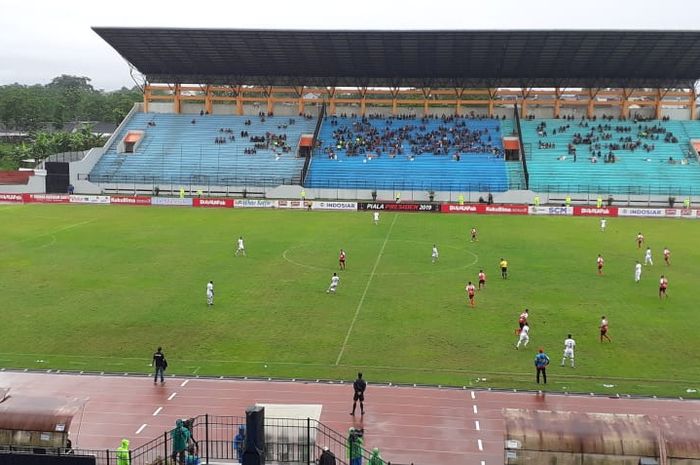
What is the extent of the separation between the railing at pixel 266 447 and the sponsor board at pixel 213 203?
55792 millimetres

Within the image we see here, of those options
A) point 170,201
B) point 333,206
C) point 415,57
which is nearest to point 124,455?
point 333,206

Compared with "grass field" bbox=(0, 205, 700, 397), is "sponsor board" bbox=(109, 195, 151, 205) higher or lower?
higher

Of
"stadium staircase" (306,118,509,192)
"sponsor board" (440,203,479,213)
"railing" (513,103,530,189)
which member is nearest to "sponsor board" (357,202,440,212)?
"sponsor board" (440,203,479,213)

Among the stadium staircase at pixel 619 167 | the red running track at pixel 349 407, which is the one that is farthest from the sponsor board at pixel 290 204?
the red running track at pixel 349 407

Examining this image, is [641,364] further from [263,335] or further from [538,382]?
[263,335]

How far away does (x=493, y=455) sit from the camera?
1700 cm

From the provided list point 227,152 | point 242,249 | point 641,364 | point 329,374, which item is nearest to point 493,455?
point 329,374

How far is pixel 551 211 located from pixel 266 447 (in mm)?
58761

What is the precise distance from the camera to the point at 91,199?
74.9 meters

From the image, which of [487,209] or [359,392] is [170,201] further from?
[359,392]

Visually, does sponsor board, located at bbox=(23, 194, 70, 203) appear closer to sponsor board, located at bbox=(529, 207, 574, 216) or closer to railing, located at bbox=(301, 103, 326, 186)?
railing, located at bbox=(301, 103, 326, 186)

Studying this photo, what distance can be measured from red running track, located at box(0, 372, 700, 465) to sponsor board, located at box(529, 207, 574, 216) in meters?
50.1

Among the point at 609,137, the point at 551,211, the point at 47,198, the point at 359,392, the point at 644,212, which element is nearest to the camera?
the point at 359,392

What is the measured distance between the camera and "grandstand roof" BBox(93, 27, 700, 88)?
77.3 metres
